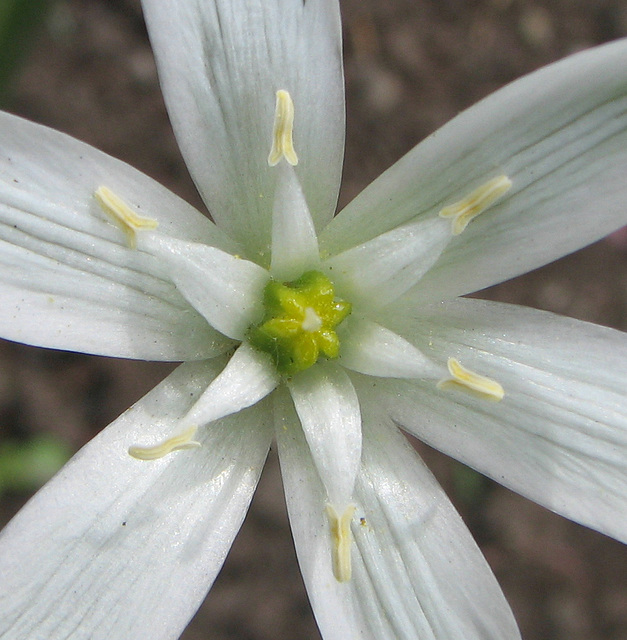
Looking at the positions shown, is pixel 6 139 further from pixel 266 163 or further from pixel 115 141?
pixel 115 141

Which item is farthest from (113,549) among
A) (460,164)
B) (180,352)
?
(460,164)

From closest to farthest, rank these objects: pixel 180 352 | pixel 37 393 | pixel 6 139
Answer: pixel 6 139 → pixel 180 352 → pixel 37 393

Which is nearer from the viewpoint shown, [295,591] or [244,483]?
[244,483]

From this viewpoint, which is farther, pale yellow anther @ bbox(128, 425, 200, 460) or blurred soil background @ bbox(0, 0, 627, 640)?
blurred soil background @ bbox(0, 0, 627, 640)

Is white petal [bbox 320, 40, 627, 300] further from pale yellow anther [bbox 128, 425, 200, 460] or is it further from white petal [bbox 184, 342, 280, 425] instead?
pale yellow anther [bbox 128, 425, 200, 460]

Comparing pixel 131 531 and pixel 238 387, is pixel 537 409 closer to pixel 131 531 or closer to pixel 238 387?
pixel 238 387

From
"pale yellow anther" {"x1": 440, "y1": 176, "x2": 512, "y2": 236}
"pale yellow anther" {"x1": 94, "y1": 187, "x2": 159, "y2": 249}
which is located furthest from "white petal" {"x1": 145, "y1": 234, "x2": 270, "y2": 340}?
"pale yellow anther" {"x1": 440, "y1": 176, "x2": 512, "y2": 236}

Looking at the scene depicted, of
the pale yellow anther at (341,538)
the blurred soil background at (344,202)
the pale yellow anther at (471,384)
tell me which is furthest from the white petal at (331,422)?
A: the blurred soil background at (344,202)
